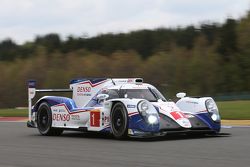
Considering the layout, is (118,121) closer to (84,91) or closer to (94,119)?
(94,119)

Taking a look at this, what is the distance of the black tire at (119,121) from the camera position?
13.7 metres

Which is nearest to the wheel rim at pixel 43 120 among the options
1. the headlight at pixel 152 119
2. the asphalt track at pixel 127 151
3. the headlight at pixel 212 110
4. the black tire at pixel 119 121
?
the asphalt track at pixel 127 151

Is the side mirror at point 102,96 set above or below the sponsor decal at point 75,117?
above

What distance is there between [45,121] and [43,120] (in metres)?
0.11

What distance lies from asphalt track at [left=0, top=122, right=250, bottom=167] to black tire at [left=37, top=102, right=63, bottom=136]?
0.91 m

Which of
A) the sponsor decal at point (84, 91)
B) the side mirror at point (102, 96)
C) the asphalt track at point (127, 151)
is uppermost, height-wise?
the sponsor decal at point (84, 91)

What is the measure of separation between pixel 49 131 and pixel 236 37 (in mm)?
66508

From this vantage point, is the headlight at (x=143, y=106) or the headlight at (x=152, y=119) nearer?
the headlight at (x=152, y=119)

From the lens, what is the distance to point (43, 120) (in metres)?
16.7

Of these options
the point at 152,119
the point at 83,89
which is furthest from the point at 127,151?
the point at 83,89

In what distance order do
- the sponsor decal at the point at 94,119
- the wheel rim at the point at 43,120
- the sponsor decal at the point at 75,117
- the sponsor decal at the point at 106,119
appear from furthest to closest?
1. the wheel rim at the point at 43,120
2. the sponsor decal at the point at 75,117
3. the sponsor decal at the point at 94,119
4. the sponsor decal at the point at 106,119

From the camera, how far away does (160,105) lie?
13984mm

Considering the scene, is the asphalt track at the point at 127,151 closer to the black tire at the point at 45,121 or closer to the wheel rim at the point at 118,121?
the wheel rim at the point at 118,121

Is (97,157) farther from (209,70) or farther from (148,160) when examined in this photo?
(209,70)
